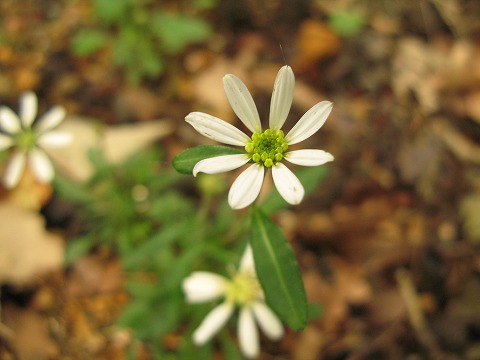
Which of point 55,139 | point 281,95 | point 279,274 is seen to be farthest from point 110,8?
point 279,274

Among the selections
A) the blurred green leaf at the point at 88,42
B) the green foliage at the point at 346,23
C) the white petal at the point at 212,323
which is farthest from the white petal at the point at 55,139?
the green foliage at the point at 346,23

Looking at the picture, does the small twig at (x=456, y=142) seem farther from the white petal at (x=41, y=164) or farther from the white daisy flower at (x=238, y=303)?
the white petal at (x=41, y=164)

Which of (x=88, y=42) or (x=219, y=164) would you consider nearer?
(x=219, y=164)

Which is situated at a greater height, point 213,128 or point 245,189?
point 213,128

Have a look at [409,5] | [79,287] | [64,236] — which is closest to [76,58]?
[64,236]

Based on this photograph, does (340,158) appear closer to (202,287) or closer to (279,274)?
(202,287)

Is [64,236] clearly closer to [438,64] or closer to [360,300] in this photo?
[360,300]

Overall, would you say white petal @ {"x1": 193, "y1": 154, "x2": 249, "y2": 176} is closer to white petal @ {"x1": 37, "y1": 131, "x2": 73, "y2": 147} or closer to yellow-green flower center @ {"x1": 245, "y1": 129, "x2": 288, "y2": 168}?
yellow-green flower center @ {"x1": 245, "y1": 129, "x2": 288, "y2": 168}
